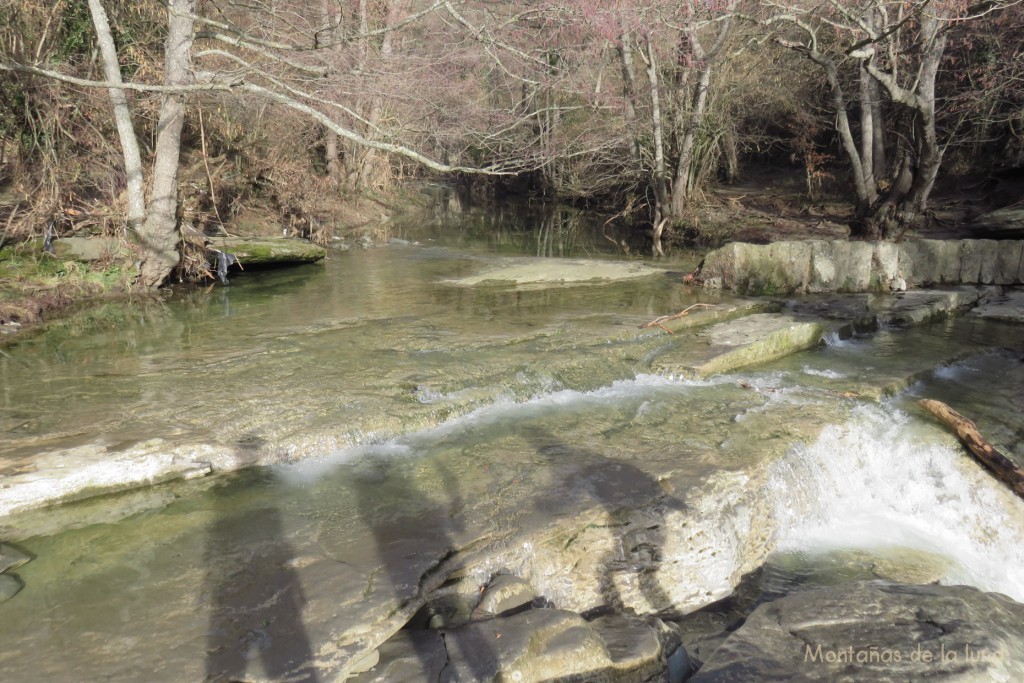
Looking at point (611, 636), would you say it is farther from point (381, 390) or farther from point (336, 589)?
point (381, 390)

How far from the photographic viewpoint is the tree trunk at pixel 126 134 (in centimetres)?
833

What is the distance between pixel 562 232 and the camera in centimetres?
1723

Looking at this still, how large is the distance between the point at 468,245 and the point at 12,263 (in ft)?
25.6

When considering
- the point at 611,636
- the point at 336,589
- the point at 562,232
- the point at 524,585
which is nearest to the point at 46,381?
the point at 336,589

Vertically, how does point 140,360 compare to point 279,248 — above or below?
below

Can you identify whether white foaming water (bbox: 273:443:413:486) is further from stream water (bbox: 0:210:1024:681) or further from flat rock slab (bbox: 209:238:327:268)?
flat rock slab (bbox: 209:238:327:268)

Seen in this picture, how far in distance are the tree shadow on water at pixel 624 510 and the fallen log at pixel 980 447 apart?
7.91 feet

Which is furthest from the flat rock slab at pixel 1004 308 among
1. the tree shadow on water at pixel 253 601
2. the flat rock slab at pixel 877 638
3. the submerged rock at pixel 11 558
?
the submerged rock at pixel 11 558

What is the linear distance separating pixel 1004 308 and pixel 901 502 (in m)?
5.19

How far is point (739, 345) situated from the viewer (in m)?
6.66

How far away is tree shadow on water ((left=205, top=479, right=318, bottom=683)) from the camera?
2.76 m

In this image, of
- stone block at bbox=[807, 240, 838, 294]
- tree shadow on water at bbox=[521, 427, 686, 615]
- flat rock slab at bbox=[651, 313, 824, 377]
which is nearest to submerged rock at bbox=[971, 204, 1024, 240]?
stone block at bbox=[807, 240, 838, 294]

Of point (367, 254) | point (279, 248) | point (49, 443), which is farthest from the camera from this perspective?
point (367, 254)

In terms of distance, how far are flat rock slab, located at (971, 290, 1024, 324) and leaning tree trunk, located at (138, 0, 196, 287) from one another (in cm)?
997
